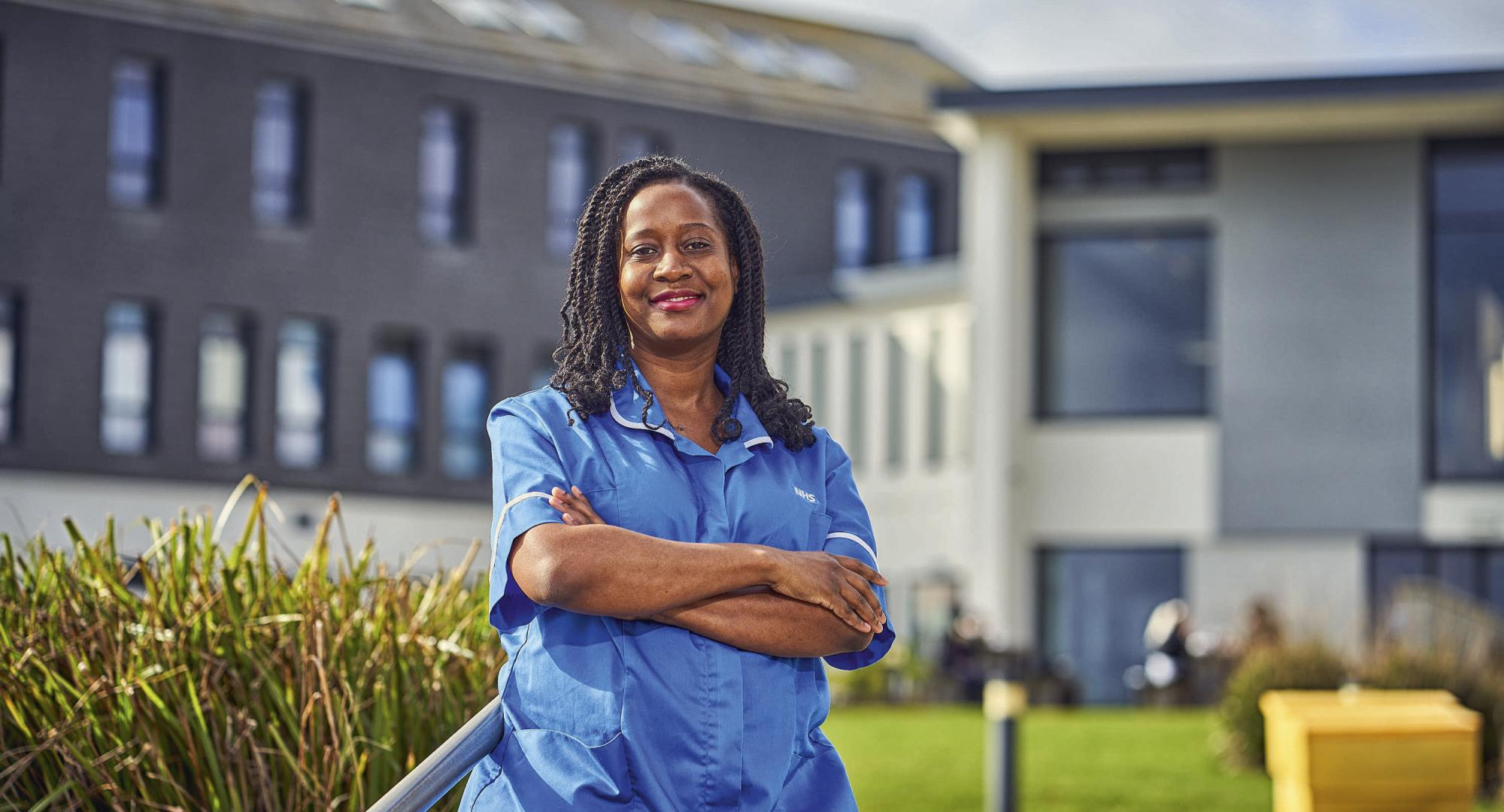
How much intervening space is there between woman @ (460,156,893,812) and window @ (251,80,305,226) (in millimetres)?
32047

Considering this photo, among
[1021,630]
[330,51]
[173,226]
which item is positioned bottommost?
[1021,630]

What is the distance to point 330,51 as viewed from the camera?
3466 cm

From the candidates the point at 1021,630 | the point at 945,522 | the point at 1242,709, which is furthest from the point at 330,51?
the point at 1242,709

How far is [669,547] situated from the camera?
9.55 ft

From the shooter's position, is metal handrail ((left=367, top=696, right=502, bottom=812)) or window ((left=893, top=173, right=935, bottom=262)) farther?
window ((left=893, top=173, right=935, bottom=262))

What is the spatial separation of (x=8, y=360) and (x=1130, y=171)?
17.4 meters

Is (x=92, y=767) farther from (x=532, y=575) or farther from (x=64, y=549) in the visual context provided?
(x=532, y=575)

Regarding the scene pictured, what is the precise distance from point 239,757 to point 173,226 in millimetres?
30805

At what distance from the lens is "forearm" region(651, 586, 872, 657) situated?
2.93 m

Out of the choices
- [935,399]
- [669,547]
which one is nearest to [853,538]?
[669,547]

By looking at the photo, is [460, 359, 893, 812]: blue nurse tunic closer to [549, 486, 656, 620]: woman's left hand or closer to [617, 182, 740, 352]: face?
[549, 486, 656, 620]: woman's left hand

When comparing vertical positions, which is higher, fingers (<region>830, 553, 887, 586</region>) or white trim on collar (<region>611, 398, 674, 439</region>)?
white trim on collar (<region>611, 398, 674, 439</region>)

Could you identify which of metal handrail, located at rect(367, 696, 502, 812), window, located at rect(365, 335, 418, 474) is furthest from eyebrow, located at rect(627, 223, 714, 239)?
window, located at rect(365, 335, 418, 474)

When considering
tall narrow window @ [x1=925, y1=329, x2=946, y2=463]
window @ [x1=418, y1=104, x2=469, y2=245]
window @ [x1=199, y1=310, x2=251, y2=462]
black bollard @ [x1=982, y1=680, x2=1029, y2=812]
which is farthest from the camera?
window @ [x1=418, y1=104, x2=469, y2=245]
